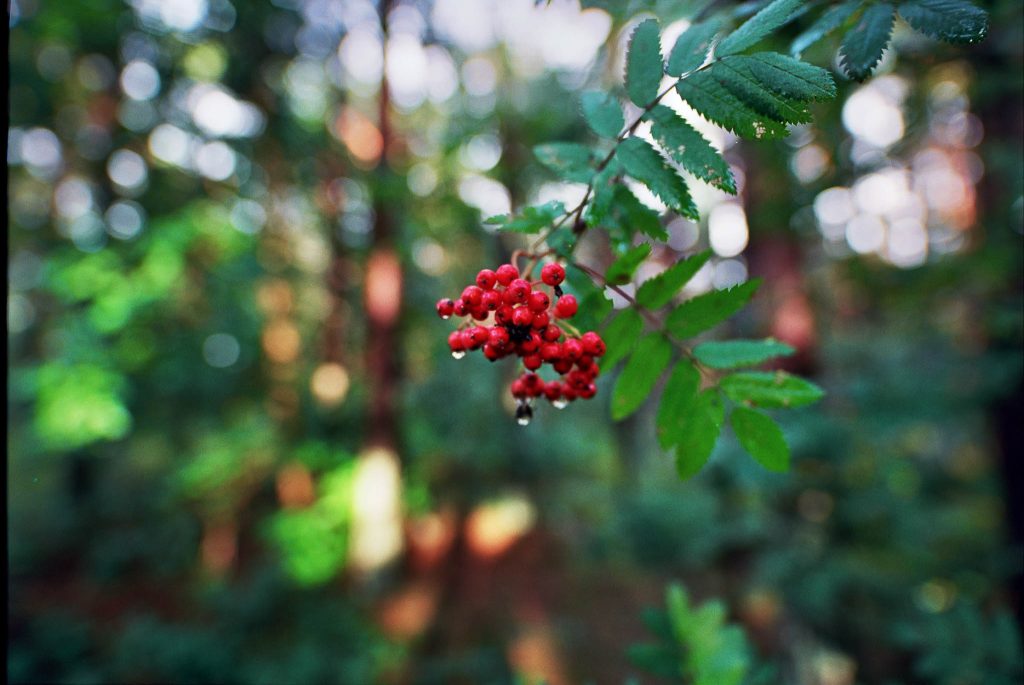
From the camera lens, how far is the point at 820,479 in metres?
4.85

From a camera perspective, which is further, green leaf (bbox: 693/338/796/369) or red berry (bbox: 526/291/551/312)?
green leaf (bbox: 693/338/796/369)

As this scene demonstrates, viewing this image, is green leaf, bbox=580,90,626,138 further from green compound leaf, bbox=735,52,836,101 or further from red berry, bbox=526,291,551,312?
red berry, bbox=526,291,551,312

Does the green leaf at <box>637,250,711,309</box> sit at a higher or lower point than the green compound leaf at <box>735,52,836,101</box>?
lower

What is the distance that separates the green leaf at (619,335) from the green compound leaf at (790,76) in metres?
0.57

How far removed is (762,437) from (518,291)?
2.37 ft

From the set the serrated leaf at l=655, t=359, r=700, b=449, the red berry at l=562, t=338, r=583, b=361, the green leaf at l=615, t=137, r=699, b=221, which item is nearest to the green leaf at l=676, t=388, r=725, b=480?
the serrated leaf at l=655, t=359, r=700, b=449

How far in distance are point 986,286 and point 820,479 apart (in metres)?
2.07

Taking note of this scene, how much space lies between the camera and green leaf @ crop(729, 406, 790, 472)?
4.12 feet

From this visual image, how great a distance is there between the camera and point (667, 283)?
1267mm

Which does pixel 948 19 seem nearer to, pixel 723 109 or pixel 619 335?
pixel 723 109

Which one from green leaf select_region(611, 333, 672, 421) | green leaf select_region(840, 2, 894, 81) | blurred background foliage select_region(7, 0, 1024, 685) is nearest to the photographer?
green leaf select_region(840, 2, 894, 81)

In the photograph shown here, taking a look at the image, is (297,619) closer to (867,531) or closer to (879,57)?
(867,531)

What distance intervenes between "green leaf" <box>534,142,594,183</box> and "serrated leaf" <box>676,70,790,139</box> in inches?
10.1

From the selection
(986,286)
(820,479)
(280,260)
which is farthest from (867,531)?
(280,260)
